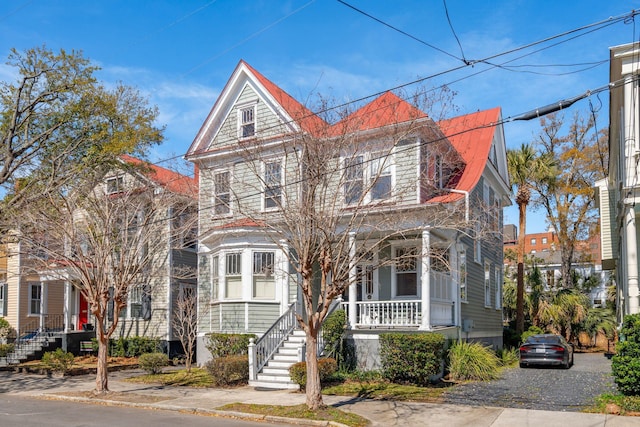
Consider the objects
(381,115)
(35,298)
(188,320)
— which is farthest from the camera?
(35,298)

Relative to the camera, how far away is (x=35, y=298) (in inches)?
1298

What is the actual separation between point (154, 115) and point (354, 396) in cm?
1395

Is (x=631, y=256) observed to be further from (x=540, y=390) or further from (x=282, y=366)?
(x=282, y=366)

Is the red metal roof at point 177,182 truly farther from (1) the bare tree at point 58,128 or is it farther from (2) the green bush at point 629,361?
(2) the green bush at point 629,361

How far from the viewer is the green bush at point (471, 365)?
17688mm

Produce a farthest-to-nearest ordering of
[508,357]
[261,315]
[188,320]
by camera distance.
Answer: [508,357] → [188,320] → [261,315]

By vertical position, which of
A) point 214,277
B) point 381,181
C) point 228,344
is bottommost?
point 228,344

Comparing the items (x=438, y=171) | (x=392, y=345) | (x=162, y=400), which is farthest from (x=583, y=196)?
(x=162, y=400)

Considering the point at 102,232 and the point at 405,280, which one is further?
the point at 405,280

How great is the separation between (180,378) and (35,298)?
17.4m

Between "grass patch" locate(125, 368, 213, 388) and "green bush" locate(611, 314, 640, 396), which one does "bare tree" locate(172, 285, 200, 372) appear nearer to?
"grass patch" locate(125, 368, 213, 388)

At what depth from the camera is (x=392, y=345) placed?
55.9 feet

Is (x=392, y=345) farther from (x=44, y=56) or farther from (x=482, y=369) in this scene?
(x=44, y=56)

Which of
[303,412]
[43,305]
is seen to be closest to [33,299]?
[43,305]
